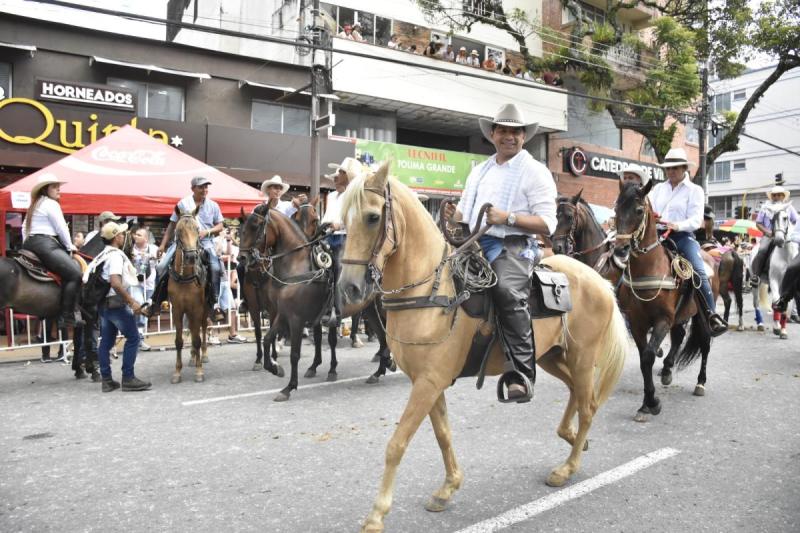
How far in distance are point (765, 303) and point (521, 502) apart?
36.1 ft

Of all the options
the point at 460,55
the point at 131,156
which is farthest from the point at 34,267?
the point at 460,55

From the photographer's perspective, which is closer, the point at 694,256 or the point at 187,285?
the point at 694,256

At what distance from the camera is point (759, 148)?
4691cm

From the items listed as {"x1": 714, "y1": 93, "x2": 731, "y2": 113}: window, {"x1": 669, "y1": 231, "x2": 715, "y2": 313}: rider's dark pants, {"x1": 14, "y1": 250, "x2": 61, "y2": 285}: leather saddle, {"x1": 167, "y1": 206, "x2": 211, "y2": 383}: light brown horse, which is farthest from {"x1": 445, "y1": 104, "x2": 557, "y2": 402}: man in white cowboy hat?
{"x1": 714, "y1": 93, "x2": 731, "y2": 113}: window

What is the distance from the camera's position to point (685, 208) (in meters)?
6.81

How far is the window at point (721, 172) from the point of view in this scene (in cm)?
4919

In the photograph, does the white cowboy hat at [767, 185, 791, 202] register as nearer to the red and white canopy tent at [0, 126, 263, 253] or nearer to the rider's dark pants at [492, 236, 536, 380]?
the rider's dark pants at [492, 236, 536, 380]

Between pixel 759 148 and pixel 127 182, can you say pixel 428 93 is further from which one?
pixel 759 148

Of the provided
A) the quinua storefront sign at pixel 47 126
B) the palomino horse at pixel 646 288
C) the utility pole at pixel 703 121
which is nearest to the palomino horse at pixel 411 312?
the palomino horse at pixel 646 288

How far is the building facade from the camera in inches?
1775

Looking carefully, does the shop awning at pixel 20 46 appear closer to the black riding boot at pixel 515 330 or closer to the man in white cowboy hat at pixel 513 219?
the man in white cowboy hat at pixel 513 219

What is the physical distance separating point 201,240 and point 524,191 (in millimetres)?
6058

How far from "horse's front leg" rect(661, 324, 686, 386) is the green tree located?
1592cm

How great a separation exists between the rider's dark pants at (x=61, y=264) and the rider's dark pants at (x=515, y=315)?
6.29 m
